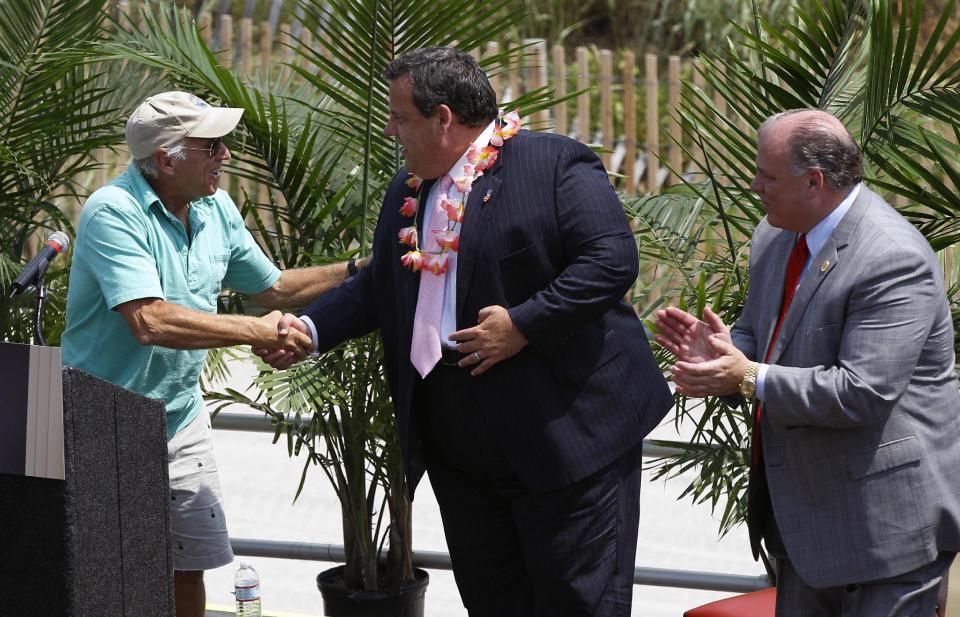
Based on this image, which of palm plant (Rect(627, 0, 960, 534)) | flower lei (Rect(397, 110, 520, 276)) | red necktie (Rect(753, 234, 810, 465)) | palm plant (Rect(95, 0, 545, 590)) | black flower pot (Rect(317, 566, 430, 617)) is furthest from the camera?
black flower pot (Rect(317, 566, 430, 617))

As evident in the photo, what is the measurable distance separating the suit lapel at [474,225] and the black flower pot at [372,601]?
5.46 ft

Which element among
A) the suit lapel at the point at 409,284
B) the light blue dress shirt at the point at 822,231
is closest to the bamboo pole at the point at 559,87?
the suit lapel at the point at 409,284

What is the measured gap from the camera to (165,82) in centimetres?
471

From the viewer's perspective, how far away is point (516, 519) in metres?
3.11

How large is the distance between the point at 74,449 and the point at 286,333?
0.91 meters

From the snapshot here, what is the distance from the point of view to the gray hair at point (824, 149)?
8.52 ft

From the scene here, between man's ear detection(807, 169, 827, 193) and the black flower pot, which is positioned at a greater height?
man's ear detection(807, 169, 827, 193)

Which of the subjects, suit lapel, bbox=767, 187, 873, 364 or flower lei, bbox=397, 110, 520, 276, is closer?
suit lapel, bbox=767, 187, 873, 364

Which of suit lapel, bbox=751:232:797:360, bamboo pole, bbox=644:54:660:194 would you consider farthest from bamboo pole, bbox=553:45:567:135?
suit lapel, bbox=751:232:797:360

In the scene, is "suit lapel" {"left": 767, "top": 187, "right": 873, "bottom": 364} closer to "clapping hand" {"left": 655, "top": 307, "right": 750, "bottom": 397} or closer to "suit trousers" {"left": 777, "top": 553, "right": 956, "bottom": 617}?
"clapping hand" {"left": 655, "top": 307, "right": 750, "bottom": 397}

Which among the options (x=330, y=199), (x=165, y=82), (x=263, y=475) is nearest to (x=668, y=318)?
(x=330, y=199)

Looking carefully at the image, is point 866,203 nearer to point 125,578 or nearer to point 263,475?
point 125,578

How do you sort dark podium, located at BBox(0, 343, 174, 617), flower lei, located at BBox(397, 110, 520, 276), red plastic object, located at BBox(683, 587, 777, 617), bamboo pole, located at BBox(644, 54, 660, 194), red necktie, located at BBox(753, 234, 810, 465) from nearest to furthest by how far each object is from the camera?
dark podium, located at BBox(0, 343, 174, 617), red necktie, located at BBox(753, 234, 810, 465), flower lei, located at BBox(397, 110, 520, 276), red plastic object, located at BBox(683, 587, 777, 617), bamboo pole, located at BBox(644, 54, 660, 194)

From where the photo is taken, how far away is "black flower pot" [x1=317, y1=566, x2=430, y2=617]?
14.2ft
